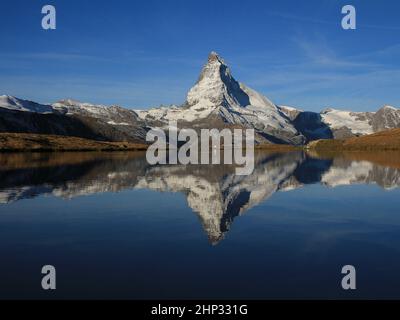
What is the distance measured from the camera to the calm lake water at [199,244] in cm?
2036

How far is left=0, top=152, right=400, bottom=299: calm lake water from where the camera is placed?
2036 cm

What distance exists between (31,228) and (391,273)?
23.8m

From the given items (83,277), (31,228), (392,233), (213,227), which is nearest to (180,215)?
(213,227)

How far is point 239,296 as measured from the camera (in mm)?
19250

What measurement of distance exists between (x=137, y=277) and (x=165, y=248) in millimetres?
5969

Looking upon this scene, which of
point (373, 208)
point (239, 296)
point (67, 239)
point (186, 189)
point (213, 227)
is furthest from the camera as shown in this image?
point (186, 189)

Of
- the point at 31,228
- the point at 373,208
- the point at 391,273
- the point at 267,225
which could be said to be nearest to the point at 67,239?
the point at 31,228

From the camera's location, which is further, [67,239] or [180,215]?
[180,215]

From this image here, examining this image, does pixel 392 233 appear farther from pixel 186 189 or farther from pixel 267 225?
pixel 186 189

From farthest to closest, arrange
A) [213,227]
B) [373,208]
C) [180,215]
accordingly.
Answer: [373,208] → [180,215] → [213,227]

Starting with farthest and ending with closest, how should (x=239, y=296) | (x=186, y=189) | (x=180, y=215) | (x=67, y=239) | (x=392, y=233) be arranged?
(x=186, y=189) → (x=180, y=215) → (x=392, y=233) → (x=67, y=239) → (x=239, y=296)

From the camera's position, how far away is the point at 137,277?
21562 mm

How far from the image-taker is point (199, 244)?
93.8 feet

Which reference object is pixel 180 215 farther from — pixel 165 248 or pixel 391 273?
pixel 391 273
